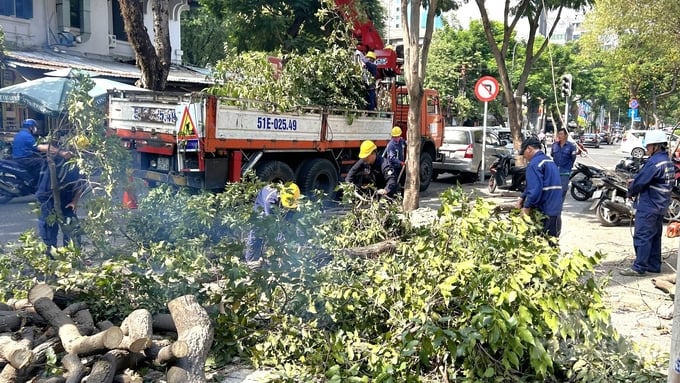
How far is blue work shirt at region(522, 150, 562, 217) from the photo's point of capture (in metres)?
6.07

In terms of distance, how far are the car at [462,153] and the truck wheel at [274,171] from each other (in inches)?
230

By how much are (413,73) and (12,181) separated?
7.48 m

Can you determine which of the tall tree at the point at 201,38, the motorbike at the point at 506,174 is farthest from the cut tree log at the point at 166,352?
the tall tree at the point at 201,38

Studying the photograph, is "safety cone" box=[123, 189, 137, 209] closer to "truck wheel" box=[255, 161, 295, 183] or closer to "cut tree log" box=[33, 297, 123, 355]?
"cut tree log" box=[33, 297, 123, 355]

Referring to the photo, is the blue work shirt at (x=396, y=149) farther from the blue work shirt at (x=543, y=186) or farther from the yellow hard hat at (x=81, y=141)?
the yellow hard hat at (x=81, y=141)

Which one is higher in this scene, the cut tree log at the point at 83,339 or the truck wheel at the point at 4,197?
the cut tree log at the point at 83,339

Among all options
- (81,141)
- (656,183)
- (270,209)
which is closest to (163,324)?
(270,209)

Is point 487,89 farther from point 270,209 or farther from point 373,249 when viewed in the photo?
point 270,209

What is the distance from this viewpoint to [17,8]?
1727cm

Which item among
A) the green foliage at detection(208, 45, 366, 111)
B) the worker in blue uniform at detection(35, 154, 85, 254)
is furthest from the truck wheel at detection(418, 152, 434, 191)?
the worker in blue uniform at detection(35, 154, 85, 254)

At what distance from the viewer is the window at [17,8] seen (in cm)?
1691

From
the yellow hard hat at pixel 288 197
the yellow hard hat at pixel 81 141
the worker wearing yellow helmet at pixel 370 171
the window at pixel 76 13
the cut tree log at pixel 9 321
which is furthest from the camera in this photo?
the window at pixel 76 13

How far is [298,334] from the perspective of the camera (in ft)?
13.8

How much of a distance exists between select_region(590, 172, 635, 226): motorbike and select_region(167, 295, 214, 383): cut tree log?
7666mm
